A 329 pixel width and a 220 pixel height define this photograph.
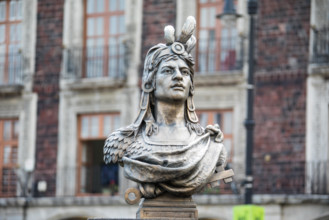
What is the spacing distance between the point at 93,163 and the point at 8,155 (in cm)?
284

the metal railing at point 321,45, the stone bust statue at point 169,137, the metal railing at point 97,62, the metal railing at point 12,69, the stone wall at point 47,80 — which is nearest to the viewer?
the stone bust statue at point 169,137

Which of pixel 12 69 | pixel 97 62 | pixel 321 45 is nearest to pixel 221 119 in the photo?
pixel 321 45

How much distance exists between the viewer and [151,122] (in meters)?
11.8

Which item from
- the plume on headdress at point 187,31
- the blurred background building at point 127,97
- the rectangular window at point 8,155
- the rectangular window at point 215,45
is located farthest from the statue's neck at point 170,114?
the rectangular window at point 8,155

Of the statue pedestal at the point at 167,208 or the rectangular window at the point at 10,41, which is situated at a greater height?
the rectangular window at the point at 10,41

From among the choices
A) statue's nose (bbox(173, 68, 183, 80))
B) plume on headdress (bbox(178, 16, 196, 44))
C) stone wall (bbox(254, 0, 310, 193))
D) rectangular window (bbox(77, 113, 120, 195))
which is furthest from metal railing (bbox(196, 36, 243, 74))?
statue's nose (bbox(173, 68, 183, 80))

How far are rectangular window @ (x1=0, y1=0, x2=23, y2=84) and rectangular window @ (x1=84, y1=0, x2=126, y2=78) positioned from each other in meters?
2.46

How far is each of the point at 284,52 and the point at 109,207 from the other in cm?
679

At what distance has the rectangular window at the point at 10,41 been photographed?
123 feet

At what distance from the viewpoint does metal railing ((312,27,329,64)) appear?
32562mm

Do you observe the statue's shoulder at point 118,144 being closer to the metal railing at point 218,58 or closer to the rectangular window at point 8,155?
the metal railing at point 218,58

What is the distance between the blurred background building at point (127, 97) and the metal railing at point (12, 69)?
0.03 metres

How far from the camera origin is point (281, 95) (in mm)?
33312

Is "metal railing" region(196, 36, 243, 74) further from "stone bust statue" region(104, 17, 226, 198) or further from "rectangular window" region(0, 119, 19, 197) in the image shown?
"stone bust statue" region(104, 17, 226, 198)
